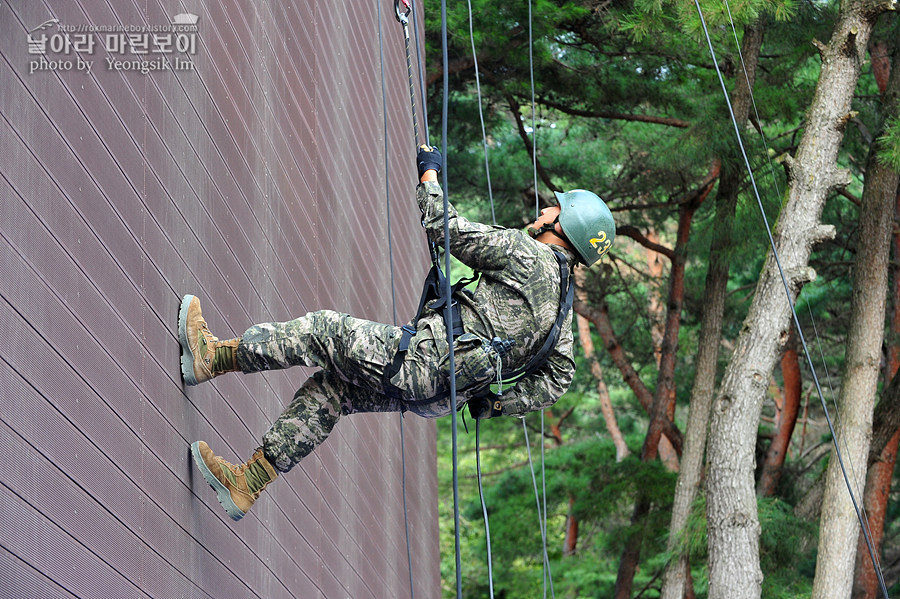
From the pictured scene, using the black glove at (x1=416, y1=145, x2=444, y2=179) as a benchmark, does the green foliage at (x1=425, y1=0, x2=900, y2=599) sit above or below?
above

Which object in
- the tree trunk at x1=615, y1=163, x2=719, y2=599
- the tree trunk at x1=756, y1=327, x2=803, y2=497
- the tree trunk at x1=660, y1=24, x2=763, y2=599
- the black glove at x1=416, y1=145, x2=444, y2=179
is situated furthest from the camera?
the tree trunk at x1=756, y1=327, x2=803, y2=497

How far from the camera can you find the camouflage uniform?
3439mm

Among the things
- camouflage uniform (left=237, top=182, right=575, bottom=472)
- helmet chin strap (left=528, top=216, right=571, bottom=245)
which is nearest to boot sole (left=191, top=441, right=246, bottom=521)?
camouflage uniform (left=237, top=182, right=575, bottom=472)

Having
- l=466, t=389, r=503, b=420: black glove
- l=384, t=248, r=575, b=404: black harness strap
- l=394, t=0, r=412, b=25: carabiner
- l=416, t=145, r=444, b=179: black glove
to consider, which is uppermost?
l=394, t=0, r=412, b=25: carabiner

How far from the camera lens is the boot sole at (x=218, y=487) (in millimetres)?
3418

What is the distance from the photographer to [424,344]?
137 inches

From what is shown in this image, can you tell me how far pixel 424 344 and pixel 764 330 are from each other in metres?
5.03

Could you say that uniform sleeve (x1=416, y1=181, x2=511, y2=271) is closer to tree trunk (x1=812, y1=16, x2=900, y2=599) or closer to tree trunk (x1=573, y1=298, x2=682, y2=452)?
tree trunk (x1=812, y1=16, x2=900, y2=599)

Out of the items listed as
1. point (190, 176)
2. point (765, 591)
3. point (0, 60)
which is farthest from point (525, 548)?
point (0, 60)

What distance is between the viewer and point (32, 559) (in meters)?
2.37

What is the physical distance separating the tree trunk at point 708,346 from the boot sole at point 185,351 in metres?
7.83

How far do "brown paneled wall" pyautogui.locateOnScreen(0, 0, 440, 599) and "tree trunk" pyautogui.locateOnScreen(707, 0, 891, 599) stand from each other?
10.5 ft

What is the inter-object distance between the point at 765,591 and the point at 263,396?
8162 millimetres

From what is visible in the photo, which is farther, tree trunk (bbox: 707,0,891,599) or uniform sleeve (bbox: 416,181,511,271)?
tree trunk (bbox: 707,0,891,599)
